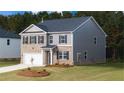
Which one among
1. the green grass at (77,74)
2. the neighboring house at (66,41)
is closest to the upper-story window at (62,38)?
the neighboring house at (66,41)

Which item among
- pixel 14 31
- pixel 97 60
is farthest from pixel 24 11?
pixel 97 60

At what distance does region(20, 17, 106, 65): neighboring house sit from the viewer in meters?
29.5

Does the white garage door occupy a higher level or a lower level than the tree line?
lower

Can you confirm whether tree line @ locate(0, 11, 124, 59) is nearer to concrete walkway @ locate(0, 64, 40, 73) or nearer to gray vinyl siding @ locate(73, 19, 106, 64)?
gray vinyl siding @ locate(73, 19, 106, 64)

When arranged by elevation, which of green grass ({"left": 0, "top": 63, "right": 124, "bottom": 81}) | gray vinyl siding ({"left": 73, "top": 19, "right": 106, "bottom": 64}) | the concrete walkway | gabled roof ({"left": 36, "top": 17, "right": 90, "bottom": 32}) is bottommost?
green grass ({"left": 0, "top": 63, "right": 124, "bottom": 81})

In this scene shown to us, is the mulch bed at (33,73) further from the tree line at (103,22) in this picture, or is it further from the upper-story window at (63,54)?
the upper-story window at (63,54)

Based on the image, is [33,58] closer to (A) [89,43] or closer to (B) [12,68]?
(B) [12,68]

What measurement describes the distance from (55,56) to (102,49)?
392cm

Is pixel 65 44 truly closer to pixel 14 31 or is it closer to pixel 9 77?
pixel 14 31

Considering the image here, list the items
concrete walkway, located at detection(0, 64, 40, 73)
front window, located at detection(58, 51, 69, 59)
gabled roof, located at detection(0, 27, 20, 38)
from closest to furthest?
concrete walkway, located at detection(0, 64, 40, 73), gabled roof, located at detection(0, 27, 20, 38), front window, located at detection(58, 51, 69, 59)

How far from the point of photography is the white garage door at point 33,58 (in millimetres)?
28109

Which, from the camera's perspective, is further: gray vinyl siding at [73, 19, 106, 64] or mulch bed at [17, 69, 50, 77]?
gray vinyl siding at [73, 19, 106, 64]

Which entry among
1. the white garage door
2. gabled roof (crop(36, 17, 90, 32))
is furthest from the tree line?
the white garage door
